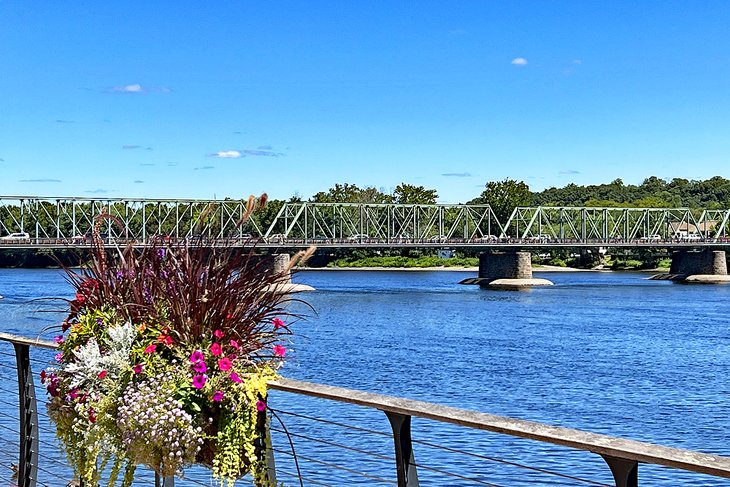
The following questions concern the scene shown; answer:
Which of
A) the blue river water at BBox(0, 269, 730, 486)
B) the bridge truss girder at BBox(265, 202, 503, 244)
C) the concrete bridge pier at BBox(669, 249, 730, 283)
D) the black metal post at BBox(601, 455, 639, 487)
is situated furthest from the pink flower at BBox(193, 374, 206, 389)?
the bridge truss girder at BBox(265, 202, 503, 244)

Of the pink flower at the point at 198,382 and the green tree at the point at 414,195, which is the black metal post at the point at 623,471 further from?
the green tree at the point at 414,195

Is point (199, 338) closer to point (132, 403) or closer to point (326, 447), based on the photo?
point (132, 403)

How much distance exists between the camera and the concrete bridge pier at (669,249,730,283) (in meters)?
121

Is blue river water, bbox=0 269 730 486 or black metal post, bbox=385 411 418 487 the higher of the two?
black metal post, bbox=385 411 418 487

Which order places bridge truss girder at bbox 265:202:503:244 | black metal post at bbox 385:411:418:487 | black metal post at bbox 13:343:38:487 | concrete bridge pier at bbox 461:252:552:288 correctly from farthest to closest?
bridge truss girder at bbox 265:202:503:244 → concrete bridge pier at bbox 461:252:552:288 → black metal post at bbox 13:343:38:487 → black metal post at bbox 385:411:418:487

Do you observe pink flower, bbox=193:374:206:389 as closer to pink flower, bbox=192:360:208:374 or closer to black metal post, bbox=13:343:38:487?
pink flower, bbox=192:360:208:374

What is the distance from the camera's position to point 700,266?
124m

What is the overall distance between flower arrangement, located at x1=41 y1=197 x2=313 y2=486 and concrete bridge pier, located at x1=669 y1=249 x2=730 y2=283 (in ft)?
401

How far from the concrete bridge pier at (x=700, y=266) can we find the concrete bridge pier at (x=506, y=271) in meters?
20.0

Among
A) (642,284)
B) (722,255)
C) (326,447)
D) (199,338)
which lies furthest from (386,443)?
(722,255)

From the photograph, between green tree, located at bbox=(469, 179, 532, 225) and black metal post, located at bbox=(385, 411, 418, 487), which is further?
green tree, located at bbox=(469, 179, 532, 225)

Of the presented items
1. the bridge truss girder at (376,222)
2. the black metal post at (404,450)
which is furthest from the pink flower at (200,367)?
the bridge truss girder at (376,222)

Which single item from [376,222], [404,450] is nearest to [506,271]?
[376,222]

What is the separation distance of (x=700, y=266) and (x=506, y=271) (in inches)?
1018
